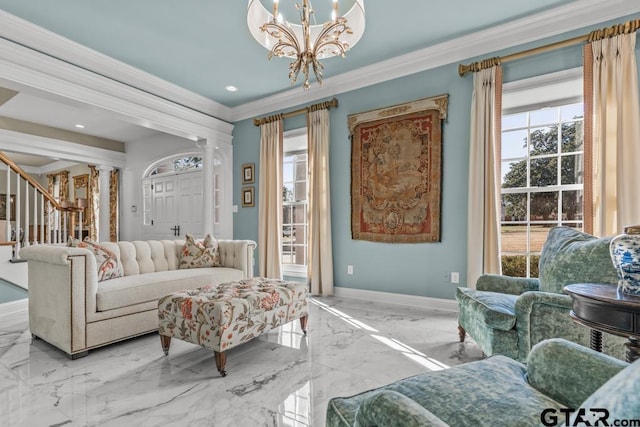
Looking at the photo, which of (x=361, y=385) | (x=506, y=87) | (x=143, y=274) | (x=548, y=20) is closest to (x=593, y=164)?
(x=506, y=87)

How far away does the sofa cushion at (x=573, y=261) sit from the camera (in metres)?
1.85

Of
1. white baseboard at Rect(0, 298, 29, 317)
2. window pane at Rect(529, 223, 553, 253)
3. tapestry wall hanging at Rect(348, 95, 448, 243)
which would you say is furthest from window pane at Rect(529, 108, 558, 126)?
white baseboard at Rect(0, 298, 29, 317)

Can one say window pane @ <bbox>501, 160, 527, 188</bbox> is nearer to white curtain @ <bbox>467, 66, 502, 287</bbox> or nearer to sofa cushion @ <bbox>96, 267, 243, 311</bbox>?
white curtain @ <bbox>467, 66, 502, 287</bbox>

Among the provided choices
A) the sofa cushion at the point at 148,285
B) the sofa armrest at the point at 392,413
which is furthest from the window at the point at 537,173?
the sofa armrest at the point at 392,413

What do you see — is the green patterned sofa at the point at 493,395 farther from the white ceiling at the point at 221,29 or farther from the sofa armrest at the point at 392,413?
the white ceiling at the point at 221,29

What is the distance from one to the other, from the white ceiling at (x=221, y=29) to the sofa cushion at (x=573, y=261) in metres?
2.12

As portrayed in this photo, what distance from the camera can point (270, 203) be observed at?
4.93 m

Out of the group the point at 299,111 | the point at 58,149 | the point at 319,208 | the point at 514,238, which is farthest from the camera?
the point at 58,149

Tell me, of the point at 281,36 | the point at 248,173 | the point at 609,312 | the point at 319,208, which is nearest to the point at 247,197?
the point at 248,173

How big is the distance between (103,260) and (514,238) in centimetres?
397

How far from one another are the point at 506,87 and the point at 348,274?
8.94 feet

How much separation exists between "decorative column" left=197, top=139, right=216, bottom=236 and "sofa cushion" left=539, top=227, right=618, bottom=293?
14.4 ft

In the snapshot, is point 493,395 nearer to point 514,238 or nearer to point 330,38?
point 330,38

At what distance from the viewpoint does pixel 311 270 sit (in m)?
4.48
